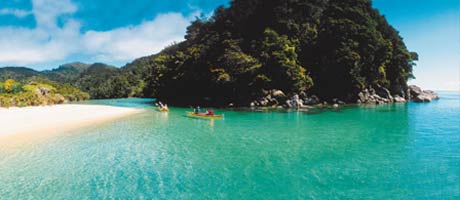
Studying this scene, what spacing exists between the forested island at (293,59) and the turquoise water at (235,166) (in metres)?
29.1

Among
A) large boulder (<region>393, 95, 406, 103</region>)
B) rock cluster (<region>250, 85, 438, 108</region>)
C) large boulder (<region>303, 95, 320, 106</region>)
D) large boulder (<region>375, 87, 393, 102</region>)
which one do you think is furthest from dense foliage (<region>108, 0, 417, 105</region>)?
large boulder (<region>303, 95, 320, 106</region>)

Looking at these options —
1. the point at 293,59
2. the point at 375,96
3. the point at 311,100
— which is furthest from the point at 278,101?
the point at 375,96

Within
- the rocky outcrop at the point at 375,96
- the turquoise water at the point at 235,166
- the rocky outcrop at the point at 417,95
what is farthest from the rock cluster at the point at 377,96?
the turquoise water at the point at 235,166

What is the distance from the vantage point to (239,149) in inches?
717

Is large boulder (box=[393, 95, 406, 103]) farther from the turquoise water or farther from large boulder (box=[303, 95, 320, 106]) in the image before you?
the turquoise water

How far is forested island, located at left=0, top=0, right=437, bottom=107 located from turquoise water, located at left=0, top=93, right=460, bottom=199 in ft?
95.6

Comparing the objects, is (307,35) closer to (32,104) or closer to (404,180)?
(404,180)

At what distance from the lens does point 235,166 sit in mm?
14273

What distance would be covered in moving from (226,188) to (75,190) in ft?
20.8

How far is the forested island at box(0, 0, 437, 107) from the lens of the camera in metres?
52.2

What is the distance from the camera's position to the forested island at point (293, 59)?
52156 millimetres

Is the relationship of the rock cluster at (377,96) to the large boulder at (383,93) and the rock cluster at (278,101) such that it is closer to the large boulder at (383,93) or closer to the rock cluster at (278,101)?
the large boulder at (383,93)

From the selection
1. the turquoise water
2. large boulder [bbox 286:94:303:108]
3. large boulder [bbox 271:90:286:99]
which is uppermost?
large boulder [bbox 271:90:286:99]

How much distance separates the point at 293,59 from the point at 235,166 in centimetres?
4117
